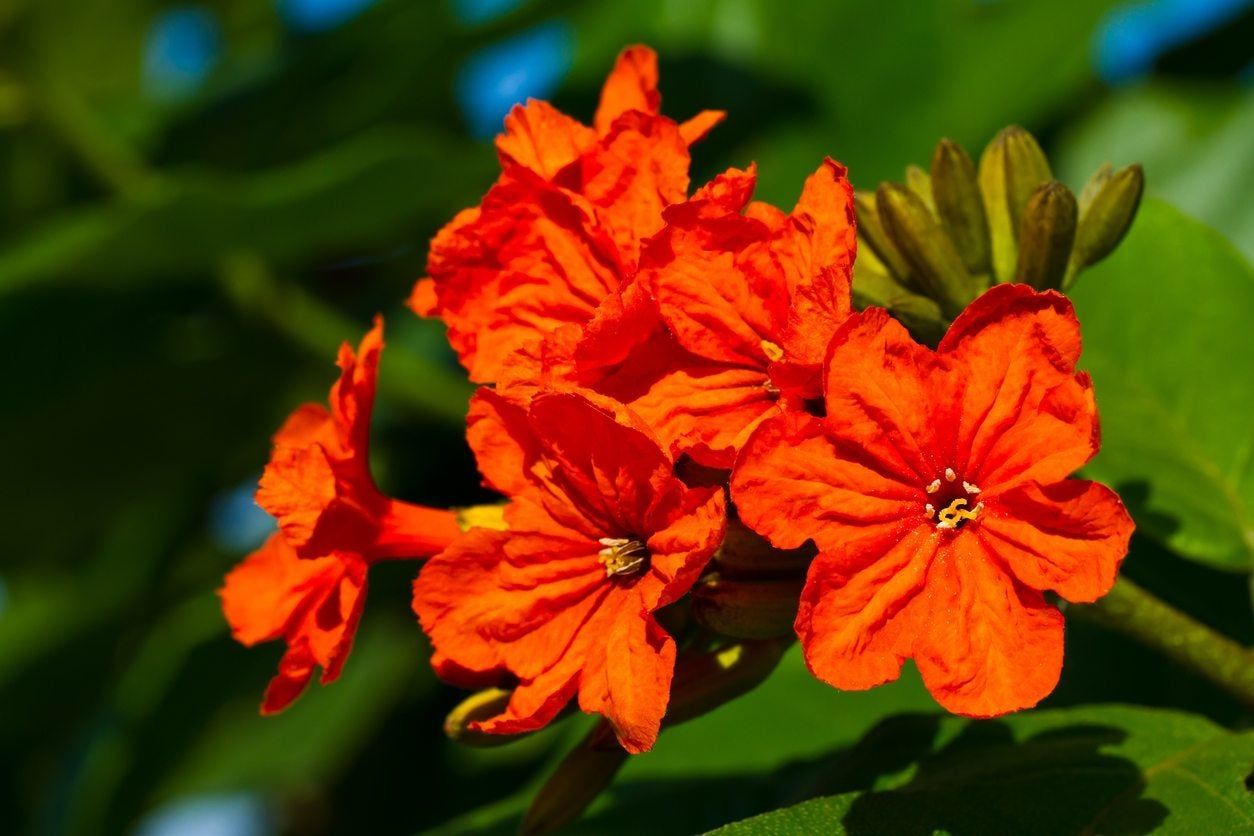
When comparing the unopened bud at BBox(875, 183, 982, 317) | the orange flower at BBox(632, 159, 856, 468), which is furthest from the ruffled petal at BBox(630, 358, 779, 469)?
the unopened bud at BBox(875, 183, 982, 317)

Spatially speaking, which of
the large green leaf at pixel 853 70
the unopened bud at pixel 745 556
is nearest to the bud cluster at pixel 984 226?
the unopened bud at pixel 745 556

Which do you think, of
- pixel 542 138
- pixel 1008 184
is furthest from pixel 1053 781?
pixel 542 138

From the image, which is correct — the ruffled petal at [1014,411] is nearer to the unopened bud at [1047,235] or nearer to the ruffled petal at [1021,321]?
the ruffled petal at [1021,321]

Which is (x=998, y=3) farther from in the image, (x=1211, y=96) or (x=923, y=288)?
(x=923, y=288)

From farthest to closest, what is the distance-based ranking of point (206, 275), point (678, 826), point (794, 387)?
1. point (206, 275)
2. point (678, 826)
3. point (794, 387)

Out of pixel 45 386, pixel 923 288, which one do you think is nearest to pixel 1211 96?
pixel 923 288

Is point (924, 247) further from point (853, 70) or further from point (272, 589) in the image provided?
point (853, 70)
